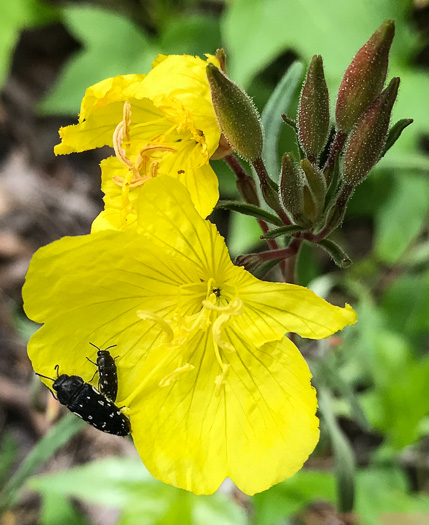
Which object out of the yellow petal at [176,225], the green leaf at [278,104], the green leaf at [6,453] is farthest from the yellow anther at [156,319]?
the green leaf at [6,453]

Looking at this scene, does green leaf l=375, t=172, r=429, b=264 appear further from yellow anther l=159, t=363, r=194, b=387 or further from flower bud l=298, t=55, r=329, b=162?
yellow anther l=159, t=363, r=194, b=387

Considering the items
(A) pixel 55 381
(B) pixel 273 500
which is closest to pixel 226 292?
(A) pixel 55 381

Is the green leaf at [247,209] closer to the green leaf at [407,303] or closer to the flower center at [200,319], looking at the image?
the flower center at [200,319]

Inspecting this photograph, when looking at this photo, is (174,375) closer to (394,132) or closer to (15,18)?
(394,132)

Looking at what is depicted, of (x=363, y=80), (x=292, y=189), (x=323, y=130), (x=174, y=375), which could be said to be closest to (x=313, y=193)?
(x=292, y=189)

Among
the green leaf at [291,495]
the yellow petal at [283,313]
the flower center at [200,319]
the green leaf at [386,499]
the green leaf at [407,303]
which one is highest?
the yellow petal at [283,313]
